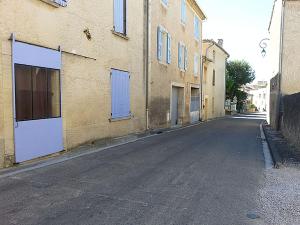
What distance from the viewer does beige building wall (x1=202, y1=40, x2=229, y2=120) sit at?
32.1 meters

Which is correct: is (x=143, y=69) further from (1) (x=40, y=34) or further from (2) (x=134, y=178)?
(2) (x=134, y=178)

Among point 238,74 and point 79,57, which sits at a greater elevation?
point 238,74

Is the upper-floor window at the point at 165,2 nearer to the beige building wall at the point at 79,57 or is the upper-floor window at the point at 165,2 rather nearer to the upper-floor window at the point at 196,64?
the beige building wall at the point at 79,57

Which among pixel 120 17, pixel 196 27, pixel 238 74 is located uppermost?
pixel 196 27

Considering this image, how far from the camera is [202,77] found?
29.5 meters

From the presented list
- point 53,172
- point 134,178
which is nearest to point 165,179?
point 134,178

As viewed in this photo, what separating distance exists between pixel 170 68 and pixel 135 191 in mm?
15044

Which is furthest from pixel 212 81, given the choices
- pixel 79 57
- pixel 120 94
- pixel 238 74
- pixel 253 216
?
pixel 253 216

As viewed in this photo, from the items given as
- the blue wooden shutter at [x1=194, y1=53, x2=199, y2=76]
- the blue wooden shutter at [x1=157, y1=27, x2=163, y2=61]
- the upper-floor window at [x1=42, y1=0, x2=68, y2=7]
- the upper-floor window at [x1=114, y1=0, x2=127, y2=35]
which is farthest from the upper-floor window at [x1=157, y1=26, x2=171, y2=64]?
the upper-floor window at [x1=42, y1=0, x2=68, y2=7]

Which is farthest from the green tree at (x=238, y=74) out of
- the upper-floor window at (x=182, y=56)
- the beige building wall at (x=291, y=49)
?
the beige building wall at (x=291, y=49)

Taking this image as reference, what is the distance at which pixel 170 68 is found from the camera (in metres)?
20.0

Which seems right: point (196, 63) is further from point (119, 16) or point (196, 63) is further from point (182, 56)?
point (119, 16)

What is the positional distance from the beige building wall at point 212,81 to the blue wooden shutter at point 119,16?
1860cm

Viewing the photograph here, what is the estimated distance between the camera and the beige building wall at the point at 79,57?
711 centimetres
